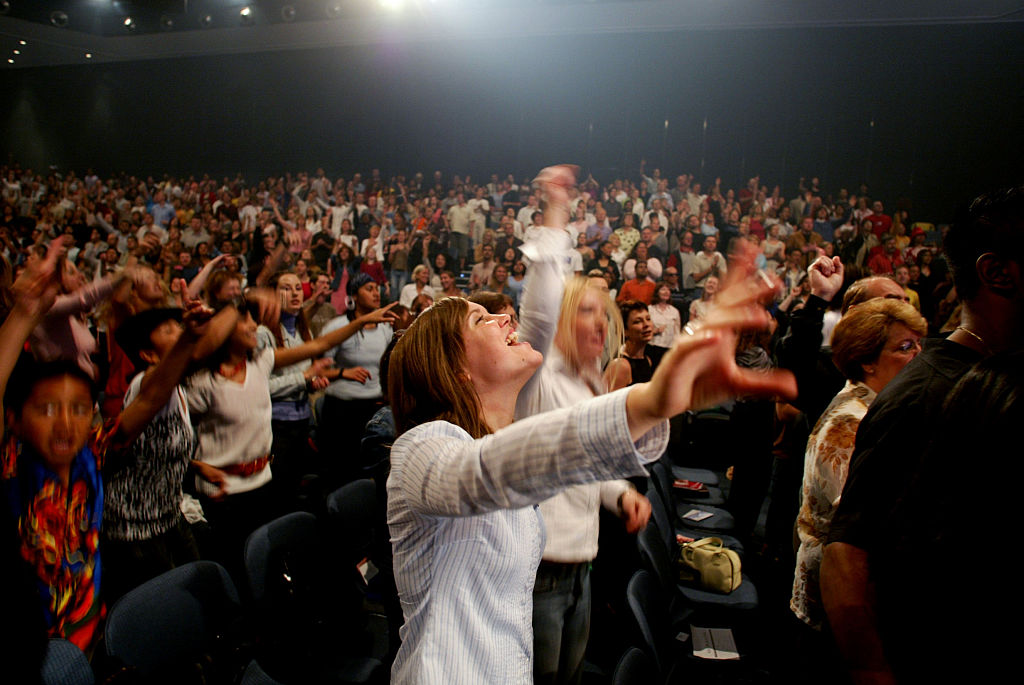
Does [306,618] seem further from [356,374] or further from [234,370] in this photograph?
[356,374]

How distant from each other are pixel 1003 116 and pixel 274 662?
15034 mm

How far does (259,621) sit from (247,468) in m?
0.80

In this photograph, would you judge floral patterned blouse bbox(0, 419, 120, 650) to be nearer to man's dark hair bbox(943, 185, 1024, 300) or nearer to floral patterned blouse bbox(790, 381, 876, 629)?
floral patterned blouse bbox(790, 381, 876, 629)

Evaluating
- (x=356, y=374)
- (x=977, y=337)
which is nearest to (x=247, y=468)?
(x=356, y=374)

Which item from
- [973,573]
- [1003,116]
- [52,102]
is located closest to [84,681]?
[973,573]

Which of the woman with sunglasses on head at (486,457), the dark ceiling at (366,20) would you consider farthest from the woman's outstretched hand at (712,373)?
the dark ceiling at (366,20)

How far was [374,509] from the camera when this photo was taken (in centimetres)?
303

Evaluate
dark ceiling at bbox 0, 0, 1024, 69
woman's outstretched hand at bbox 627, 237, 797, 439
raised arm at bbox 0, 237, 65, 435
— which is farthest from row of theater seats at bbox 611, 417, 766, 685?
dark ceiling at bbox 0, 0, 1024, 69

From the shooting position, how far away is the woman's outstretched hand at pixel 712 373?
706mm

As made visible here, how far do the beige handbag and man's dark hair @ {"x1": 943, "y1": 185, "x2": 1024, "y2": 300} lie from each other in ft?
6.22

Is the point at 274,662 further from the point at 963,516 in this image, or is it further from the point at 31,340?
the point at 963,516

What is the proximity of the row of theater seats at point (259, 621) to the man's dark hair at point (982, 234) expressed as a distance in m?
2.08

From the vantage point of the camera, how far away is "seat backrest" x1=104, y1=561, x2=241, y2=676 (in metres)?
1.78

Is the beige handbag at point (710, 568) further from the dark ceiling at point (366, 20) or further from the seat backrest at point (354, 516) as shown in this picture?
the dark ceiling at point (366, 20)
